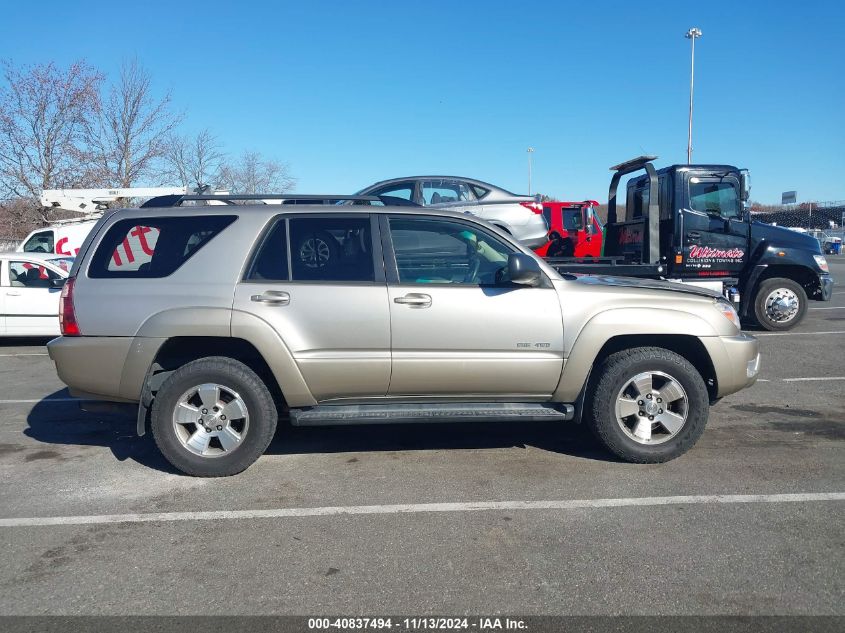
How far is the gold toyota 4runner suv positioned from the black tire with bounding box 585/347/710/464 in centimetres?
1

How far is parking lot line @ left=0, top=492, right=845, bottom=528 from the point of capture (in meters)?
4.22

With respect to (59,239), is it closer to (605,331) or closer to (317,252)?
(317,252)

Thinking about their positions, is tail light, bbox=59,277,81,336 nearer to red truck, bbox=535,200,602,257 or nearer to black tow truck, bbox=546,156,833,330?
black tow truck, bbox=546,156,833,330

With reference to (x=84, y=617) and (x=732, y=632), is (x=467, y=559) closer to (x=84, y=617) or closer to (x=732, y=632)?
(x=732, y=632)

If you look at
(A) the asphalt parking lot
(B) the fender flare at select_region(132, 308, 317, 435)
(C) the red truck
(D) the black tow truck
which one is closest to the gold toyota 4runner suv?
(B) the fender flare at select_region(132, 308, 317, 435)

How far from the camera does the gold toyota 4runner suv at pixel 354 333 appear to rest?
4801mm

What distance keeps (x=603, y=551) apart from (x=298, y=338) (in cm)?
240

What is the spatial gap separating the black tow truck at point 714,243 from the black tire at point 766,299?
0.01 metres

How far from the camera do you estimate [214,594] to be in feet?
10.9

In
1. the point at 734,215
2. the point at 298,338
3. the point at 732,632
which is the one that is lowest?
the point at 732,632

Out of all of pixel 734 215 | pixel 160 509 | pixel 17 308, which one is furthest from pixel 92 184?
pixel 160 509

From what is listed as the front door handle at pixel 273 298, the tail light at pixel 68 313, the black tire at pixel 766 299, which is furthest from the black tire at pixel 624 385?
the black tire at pixel 766 299

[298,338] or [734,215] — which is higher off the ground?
[734,215]

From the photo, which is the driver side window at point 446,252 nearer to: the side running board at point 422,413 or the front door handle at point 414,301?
the front door handle at point 414,301
